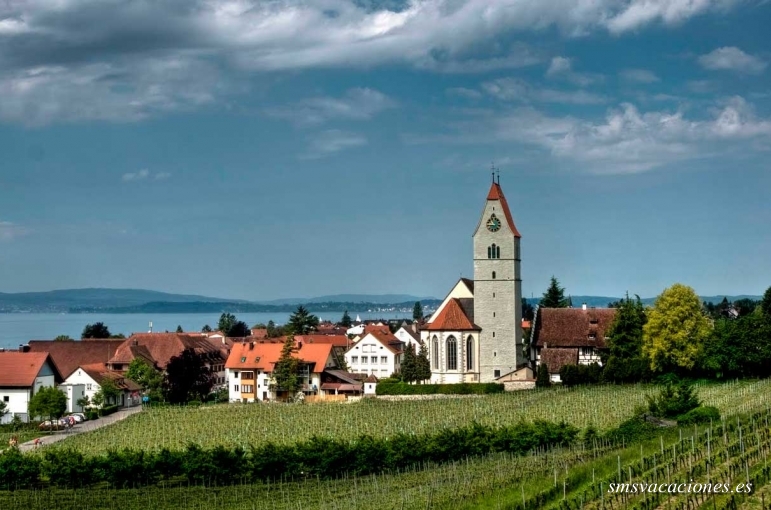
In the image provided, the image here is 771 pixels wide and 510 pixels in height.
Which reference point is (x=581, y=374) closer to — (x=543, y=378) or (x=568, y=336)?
(x=543, y=378)

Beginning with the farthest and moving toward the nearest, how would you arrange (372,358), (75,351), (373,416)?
(372,358) → (75,351) → (373,416)

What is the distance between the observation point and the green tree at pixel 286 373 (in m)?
68.2

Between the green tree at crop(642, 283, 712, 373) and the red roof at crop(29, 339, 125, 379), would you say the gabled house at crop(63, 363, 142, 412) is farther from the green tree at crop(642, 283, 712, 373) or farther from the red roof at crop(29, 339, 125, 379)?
the green tree at crop(642, 283, 712, 373)

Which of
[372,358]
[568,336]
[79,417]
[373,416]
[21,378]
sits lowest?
[79,417]

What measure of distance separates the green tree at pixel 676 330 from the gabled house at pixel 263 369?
76.3 feet

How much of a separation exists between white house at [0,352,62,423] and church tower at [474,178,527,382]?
28398mm

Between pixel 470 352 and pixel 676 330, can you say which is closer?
pixel 676 330

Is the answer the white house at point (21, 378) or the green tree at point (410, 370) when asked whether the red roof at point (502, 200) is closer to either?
the green tree at point (410, 370)

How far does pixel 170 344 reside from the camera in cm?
8462

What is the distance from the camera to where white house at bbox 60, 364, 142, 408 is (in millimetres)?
67562

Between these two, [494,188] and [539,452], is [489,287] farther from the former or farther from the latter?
[539,452]

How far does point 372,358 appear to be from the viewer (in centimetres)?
8969

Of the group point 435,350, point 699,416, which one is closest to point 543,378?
point 435,350

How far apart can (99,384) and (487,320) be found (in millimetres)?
26072
